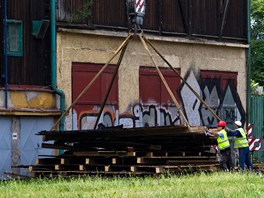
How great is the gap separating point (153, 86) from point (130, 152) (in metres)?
9.01

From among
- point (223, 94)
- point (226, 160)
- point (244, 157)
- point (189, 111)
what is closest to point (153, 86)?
point (189, 111)

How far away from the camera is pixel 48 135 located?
24.0 metres

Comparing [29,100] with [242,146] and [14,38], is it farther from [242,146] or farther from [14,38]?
[242,146]

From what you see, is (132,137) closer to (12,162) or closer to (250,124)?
(12,162)

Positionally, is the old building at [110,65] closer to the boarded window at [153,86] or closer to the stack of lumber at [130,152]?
the boarded window at [153,86]

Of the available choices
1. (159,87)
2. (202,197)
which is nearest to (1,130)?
(159,87)

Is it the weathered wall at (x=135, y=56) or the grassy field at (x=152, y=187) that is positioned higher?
the weathered wall at (x=135, y=56)

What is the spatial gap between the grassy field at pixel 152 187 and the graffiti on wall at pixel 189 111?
7.75 m

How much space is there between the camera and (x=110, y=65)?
96.1ft

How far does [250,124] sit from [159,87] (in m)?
5.43

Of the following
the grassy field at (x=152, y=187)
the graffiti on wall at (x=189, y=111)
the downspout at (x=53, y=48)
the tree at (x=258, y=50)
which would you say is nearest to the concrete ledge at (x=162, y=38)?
the downspout at (x=53, y=48)

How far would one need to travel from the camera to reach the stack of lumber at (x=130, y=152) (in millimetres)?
21922

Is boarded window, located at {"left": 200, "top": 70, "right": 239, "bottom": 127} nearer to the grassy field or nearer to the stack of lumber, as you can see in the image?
the stack of lumber

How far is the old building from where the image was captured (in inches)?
1045
